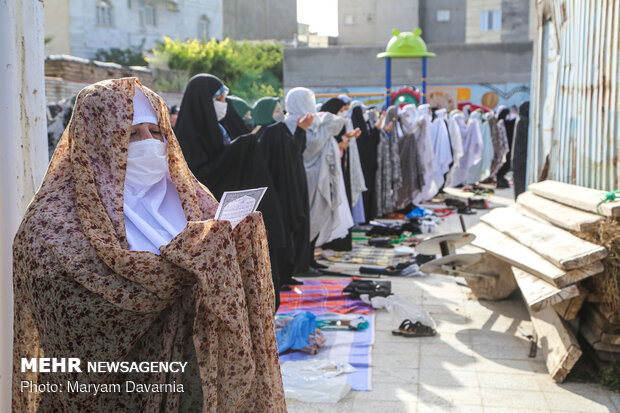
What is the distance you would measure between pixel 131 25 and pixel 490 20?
60.4 feet

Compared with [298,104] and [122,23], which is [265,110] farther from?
[122,23]

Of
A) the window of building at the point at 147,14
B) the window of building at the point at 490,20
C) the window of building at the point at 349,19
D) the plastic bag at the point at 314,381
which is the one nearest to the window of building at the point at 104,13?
the window of building at the point at 147,14

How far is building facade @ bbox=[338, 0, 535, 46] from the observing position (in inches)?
1409

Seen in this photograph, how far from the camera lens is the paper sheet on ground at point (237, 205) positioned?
1.98m

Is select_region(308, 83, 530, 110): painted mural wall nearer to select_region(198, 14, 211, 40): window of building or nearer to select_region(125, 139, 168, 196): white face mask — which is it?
select_region(198, 14, 211, 40): window of building

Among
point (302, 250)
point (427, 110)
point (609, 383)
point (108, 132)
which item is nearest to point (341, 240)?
point (302, 250)

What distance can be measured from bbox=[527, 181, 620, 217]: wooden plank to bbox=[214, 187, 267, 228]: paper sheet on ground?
8.25ft

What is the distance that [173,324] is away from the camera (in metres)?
2.10

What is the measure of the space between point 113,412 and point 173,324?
35 centimetres

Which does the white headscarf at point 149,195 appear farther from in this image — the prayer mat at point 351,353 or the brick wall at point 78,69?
the brick wall at point 78,69

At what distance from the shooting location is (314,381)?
4.11 m

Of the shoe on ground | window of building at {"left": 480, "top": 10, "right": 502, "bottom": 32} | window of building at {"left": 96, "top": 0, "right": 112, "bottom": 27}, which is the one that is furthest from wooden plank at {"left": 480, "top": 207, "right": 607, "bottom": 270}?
window of building at {"left": 480, "top": 10, "right": 502, "bottom": 32}
